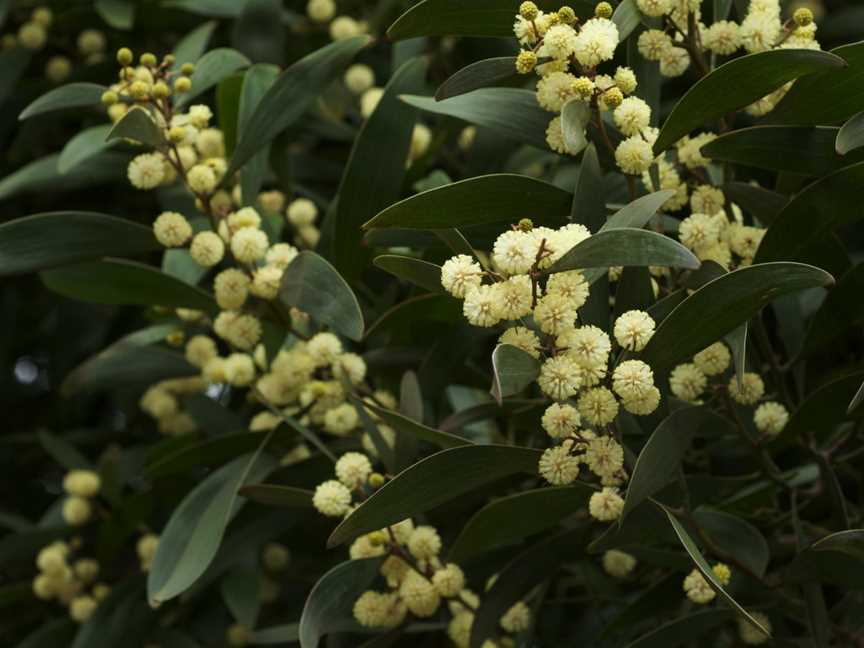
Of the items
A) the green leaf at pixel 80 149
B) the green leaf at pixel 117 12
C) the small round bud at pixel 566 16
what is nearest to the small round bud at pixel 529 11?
the small round bud at pixel 566 16

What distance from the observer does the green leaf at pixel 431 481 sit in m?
1.03

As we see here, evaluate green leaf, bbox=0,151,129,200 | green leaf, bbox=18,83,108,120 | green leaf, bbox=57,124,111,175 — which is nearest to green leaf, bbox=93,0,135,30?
green leaf, bbox=0,151,129,200

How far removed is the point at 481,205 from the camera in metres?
1.07

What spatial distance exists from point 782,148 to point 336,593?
22.2 inches

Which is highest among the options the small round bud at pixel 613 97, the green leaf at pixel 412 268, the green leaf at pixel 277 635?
the small round bud at pixel 613 97

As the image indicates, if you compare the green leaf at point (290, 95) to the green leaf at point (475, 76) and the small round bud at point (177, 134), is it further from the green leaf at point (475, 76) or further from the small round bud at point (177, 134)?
the green leaf at point (475, 76)

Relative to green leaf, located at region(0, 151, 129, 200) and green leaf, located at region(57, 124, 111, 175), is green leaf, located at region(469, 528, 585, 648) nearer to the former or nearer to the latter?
green leaf, located at region(57, 124, 111, 175)

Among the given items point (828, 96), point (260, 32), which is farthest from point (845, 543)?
point (260, 32)

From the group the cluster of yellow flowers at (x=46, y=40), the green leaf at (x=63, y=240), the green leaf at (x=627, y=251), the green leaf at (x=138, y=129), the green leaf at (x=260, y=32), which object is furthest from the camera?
the cluster of yellow flowers at (x=46, y=40)

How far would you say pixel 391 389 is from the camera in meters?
1.50

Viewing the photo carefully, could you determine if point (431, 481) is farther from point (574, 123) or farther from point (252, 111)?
point (252, 111)

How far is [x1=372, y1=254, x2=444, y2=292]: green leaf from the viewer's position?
1004 mm

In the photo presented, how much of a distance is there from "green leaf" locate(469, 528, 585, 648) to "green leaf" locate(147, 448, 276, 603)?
271mm

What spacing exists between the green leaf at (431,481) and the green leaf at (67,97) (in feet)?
1.93
